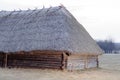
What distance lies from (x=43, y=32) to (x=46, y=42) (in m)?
1.52

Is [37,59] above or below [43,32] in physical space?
below

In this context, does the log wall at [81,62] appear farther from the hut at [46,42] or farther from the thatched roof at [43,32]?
the thatched roof at [43,32]

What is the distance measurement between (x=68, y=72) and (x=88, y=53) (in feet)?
12.3

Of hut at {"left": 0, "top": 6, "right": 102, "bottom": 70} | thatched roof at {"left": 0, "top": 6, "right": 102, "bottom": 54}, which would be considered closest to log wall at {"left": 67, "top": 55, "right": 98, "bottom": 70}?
hut at {"left": 0, "top": 6, "right": 102, "bottom": 70}

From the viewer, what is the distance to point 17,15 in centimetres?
3030

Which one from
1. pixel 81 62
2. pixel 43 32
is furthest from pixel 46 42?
pixel 81 62

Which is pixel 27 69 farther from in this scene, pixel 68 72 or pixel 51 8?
pixel 51 8

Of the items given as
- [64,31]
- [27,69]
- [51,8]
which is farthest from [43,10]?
[27,69]

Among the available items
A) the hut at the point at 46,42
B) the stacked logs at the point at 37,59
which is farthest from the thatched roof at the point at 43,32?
the stacked logs at the point at 37,59

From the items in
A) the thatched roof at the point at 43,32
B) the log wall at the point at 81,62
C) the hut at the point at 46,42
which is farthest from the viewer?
the log wall at the point at 81,62

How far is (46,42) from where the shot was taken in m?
25.1

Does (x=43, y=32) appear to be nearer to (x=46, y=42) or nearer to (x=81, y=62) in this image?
(x=46, y=42)

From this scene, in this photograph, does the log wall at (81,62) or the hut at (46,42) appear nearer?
the hut at (46,42)

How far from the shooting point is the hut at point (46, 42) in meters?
24.8
